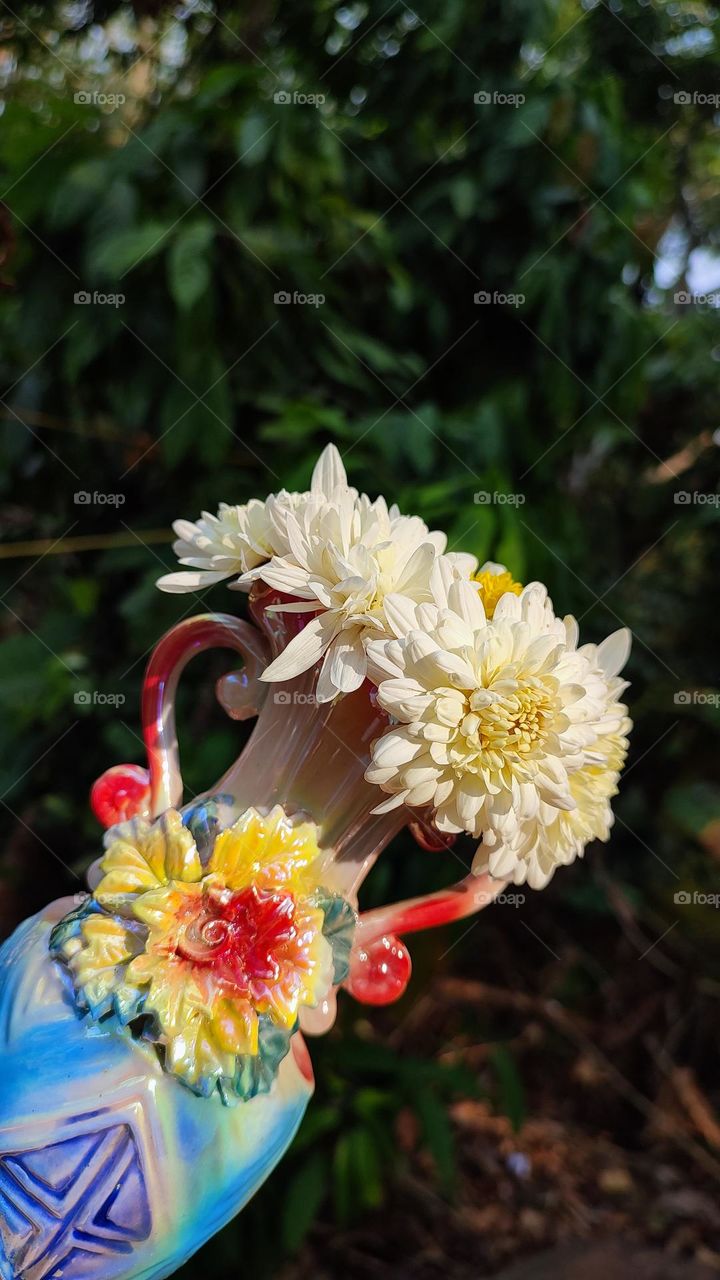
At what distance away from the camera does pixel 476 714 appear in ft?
1.75

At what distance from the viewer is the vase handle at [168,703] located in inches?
25.6

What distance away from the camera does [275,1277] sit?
57.4 inches

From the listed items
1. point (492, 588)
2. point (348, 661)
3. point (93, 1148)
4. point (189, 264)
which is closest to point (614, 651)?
point (492, 588)

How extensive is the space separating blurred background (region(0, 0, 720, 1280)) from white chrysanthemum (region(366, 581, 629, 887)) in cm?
60

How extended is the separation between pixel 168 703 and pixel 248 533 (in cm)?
14

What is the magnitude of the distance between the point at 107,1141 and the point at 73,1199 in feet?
0.12

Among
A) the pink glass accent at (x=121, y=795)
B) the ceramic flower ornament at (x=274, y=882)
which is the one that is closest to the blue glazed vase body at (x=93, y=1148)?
the ceramic flower ornament at (x=274, y=882)

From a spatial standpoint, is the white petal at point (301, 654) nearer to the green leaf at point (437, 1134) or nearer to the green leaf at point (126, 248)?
the green leaf at point (126, 248)

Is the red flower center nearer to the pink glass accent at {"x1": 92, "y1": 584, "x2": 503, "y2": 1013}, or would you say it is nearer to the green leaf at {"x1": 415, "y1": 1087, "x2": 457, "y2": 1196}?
Answer: the pink glass accent at {"x1": 92, "y1": 584, "x2": 503, "y2": 1013}

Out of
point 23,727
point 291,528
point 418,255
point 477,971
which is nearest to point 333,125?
point 418,255

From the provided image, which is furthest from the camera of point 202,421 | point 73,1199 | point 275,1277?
point 275,1277

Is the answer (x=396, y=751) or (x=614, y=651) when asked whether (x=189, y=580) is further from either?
(x=614, y=651)

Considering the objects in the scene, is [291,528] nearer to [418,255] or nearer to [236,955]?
[236,955]

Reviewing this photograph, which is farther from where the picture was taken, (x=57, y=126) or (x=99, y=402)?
(x=99, y=402)
